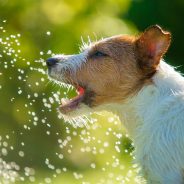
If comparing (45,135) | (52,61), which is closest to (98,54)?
(52,61)

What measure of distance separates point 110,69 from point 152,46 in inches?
14.8

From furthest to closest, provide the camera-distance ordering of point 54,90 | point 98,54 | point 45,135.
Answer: point 54,90
point 45,135
point 98,54

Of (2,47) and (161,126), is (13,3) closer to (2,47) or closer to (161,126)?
(2,47)

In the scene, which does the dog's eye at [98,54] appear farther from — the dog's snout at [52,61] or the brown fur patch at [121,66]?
the dog's snout at [52,61]

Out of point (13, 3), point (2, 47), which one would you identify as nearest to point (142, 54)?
point (2, 47)

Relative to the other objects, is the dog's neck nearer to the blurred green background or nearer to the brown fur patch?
the brown fur patch

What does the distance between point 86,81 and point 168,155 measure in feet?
3.03

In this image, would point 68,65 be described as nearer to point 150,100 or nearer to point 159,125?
point 150,100

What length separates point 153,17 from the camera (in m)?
12.8

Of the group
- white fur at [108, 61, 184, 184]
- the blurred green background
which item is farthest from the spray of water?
white fur at [108, 61, 184, 184]

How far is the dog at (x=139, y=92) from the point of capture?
5594 mm

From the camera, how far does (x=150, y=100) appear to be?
584 centimetres

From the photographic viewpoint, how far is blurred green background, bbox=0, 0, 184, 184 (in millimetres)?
10188

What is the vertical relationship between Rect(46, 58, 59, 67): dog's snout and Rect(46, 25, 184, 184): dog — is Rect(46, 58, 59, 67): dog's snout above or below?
above
